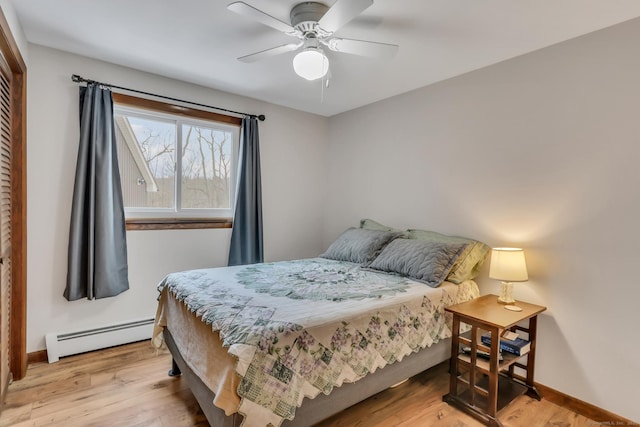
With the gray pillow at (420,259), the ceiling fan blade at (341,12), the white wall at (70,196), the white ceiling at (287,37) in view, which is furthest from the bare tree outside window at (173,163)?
the ceiling fan blade at (341,12)

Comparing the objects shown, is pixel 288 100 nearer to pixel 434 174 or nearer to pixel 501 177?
pixel 434 174

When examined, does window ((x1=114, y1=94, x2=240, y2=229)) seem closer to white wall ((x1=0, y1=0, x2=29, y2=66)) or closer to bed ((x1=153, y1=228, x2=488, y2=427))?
white wall ((x1=0, y1=0, x2=29, y2=66))

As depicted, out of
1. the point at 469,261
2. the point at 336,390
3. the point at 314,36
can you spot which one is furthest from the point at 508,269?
the point at 314,36

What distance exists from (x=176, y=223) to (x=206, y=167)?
66cm

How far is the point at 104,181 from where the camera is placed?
2551mm

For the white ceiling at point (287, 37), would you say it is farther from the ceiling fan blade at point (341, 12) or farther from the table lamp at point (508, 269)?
the table lamp at point (508, 269)

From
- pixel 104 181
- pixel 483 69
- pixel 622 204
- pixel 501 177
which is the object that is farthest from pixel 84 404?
pixel 483 69

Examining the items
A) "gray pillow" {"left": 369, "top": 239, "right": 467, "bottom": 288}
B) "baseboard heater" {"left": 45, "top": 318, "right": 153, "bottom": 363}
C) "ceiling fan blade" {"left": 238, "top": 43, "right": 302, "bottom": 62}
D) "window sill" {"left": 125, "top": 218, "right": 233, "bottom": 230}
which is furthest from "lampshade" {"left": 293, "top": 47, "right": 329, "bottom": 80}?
"baseboard heater" {"left": 45, "top": 318, "right": 153, "bottom": 363}

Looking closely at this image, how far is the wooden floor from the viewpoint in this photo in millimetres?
1831

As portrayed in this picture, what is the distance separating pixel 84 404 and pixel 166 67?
2534 mm

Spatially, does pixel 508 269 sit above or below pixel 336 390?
above

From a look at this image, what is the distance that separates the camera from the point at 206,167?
3.29 meters

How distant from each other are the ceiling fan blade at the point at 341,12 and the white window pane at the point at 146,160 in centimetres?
202

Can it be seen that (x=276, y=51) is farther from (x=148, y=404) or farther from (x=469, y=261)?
(x=148, y=404)
